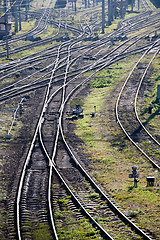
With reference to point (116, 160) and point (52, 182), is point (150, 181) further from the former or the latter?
point (52, 182)

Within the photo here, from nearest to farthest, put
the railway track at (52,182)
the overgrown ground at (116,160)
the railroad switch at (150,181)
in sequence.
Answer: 1. the railway track at (52,182)
2. the overgrown ground at (116,160)
3. the railroad switch at (150,181)

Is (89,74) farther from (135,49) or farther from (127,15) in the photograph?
(127,15)

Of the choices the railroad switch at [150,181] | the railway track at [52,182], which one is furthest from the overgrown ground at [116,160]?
the railway track at [52,182]

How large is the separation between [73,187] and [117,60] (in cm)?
2700

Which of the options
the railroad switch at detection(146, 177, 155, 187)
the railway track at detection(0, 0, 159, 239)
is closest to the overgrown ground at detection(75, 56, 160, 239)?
the railroad switch at detection(146, 177, 155, 187)

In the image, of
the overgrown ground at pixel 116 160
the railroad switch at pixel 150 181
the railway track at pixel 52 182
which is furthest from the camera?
the railroad switch at pixel 150 181

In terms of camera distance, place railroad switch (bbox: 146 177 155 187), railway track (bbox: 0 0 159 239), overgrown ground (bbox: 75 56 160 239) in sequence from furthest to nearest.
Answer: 1. railroad switch (bbox: 146 177 155 187)
2. overgrown ground (bbox: 75 56 160 239)
3. railway track (bbox: 0 0 159 239)

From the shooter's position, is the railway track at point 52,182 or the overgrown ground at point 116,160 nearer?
the railway track at point 52,182

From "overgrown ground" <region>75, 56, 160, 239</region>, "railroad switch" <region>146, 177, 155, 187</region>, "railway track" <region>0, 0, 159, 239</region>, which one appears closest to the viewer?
"railway track" <region>0, 0, 159, 239</region>

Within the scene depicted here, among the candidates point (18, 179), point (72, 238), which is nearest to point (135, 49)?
point (18, 179)

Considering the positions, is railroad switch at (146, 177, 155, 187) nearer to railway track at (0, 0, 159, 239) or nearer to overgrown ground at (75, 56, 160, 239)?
overgrown ground at (75, 56, 160, 239)

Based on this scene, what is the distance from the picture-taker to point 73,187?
15.4m

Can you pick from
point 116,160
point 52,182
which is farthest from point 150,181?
point 52,182

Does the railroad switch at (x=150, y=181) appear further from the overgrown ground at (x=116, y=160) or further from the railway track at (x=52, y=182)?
the railway track at (x=52, y=182)
